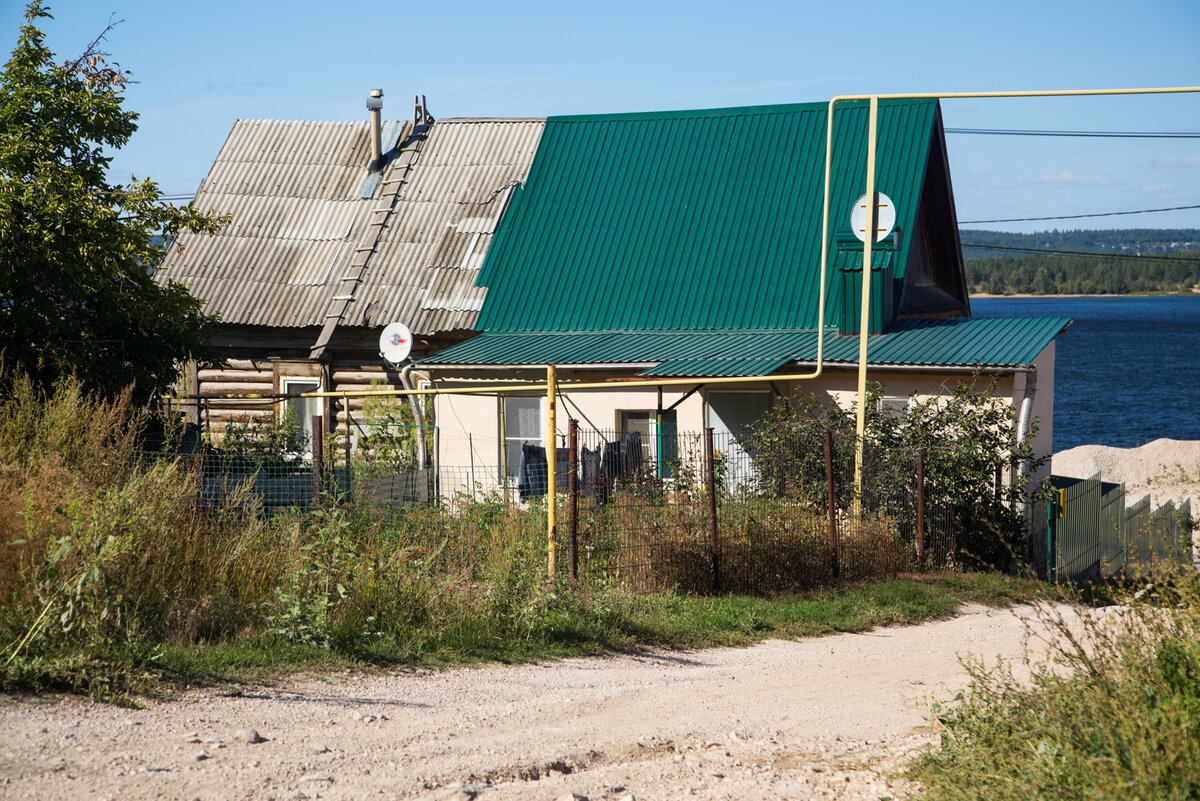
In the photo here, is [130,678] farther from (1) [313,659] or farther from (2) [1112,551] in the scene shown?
(2) [1112,551]

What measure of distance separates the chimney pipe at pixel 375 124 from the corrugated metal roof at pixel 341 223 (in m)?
0.36

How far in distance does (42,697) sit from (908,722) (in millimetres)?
5718

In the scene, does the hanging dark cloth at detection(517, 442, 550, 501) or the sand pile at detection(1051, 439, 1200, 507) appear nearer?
the hanging dark cloth at detection(517, 442, 550, 501)

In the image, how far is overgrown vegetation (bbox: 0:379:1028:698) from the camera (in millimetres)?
6957

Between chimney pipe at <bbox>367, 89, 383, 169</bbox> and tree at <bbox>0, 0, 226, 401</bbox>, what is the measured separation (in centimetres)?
1080

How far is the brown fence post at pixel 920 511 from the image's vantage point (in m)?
13.4

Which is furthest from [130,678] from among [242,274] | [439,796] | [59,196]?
[242,274]

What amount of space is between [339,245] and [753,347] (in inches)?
401

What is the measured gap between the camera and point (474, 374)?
18.2 m

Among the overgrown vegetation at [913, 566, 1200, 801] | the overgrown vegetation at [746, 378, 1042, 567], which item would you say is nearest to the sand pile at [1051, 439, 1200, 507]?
the overgrown vegetation at [746, 378, 1042, 567]

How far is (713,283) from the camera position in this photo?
64.9ft

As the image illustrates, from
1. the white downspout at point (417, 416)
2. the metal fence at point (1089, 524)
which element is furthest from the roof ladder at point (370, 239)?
the metal fence at point (1089, 524)

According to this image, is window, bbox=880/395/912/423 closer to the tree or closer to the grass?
the grass

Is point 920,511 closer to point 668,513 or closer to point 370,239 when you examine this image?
point 668,513
